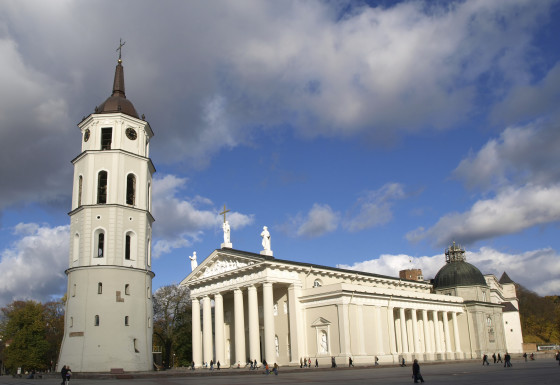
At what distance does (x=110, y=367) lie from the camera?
34625mm

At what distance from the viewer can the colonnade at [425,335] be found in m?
48.0

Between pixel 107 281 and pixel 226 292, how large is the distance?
14341mm

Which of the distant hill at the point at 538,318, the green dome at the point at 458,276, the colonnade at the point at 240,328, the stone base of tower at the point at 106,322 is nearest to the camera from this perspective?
the stone base of tower at the point at 106,322

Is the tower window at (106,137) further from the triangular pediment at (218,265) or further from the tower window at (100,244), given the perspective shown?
the triangular pediment at (218,265)

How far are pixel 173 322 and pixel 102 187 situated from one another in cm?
3349

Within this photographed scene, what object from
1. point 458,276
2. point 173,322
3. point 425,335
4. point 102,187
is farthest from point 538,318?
point 102,187

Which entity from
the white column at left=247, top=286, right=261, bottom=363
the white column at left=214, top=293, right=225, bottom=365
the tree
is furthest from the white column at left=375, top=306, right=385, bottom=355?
the tree

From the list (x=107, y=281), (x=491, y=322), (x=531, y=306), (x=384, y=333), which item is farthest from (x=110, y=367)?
(x=531, y=306)

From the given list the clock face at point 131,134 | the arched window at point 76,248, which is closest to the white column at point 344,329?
the arched window at point 76,248

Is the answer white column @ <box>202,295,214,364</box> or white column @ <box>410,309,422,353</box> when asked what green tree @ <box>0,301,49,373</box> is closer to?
white column @ <box>202,295,214,364</box>

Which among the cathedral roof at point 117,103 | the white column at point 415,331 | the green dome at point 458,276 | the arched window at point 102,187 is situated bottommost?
the white column at point 415,331

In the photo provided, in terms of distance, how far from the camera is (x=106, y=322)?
3572 cm

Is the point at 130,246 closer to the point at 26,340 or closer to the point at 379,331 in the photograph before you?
the point at 379,331

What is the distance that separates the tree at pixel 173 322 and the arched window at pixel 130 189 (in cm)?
3038
